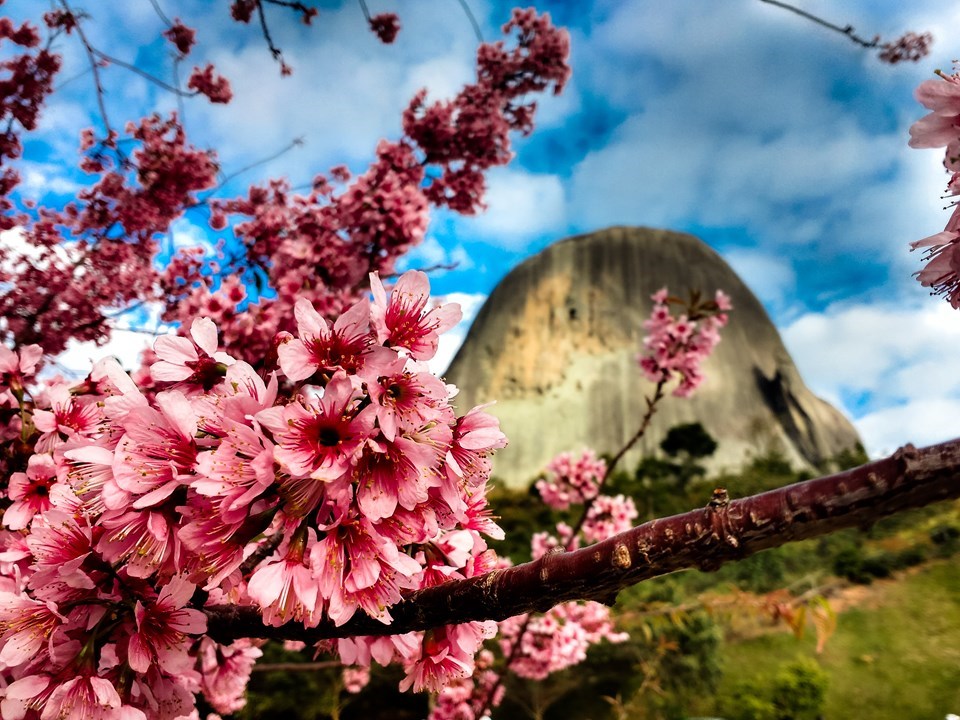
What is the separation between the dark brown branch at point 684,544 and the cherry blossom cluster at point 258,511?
7 centimetres

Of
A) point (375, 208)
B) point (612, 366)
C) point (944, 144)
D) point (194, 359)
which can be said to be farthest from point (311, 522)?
point (612, 366)

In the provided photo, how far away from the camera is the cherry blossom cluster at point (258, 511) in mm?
731

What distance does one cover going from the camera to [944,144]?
83 cm

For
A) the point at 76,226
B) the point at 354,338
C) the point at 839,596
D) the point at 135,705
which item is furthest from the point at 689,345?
the point at 839,596

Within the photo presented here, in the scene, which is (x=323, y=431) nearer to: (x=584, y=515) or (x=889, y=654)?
(x=584, y=515)

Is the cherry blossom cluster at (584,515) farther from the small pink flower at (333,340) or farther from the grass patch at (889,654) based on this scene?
the grass patch at (889,654)

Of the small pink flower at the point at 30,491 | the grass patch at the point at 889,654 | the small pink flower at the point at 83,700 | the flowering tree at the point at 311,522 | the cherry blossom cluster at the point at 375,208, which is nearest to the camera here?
the flowering tree at the point at 311,522

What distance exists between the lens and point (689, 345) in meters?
3.33

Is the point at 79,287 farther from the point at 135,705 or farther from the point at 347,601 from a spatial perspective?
the point at 347,601

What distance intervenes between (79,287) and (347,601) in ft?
15.0

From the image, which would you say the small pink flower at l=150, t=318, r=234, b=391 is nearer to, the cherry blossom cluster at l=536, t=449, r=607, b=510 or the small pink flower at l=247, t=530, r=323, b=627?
the small pink flower at l=247, t=530, r=323, b=627

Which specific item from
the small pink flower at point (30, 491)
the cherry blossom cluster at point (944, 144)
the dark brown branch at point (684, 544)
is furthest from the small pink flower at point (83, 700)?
the cherry blossom cluster at point (944, 144)

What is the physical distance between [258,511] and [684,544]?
537mm

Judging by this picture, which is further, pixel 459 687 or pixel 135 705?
pixel 459 687
